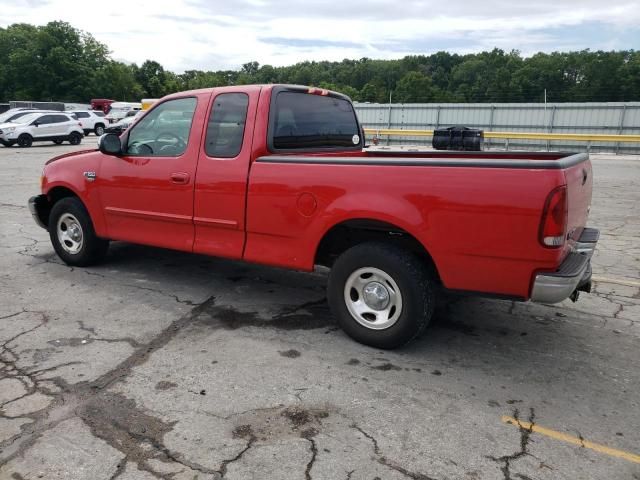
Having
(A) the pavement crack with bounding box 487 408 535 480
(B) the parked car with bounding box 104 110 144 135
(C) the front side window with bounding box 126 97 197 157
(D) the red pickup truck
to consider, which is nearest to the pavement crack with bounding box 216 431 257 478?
(A) the pavement crack with bounding box 487 408 535 480

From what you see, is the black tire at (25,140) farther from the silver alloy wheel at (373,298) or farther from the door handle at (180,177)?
the silver alloy wheel at (373,298)

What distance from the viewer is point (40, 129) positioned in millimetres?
25000

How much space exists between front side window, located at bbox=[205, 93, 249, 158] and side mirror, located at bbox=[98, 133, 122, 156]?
1045 millimetres

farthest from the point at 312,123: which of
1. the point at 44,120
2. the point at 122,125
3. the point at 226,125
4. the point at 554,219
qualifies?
the point at 122,125

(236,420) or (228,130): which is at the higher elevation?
(228,130)

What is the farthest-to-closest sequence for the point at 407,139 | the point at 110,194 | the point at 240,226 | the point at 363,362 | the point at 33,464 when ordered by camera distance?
1. the point at 407,139
2. the point at 110,194
3. the point at 240,226
4. the point at 363,362
5. the point at 33,464

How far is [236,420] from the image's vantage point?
298 centimetres

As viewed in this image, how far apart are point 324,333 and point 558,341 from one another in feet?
5.97

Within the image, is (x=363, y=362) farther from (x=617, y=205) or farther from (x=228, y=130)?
(x=617, y=205)

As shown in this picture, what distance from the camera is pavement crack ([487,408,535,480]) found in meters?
2.58

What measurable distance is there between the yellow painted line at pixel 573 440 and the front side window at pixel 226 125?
2864 millimetres

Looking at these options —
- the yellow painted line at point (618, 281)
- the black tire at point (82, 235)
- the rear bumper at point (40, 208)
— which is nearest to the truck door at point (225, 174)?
the black tire at point (82, 235)

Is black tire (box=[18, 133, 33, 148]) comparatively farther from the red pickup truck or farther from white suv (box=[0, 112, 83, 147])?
the red pickup truck

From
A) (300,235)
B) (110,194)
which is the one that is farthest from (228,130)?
(110,194)
